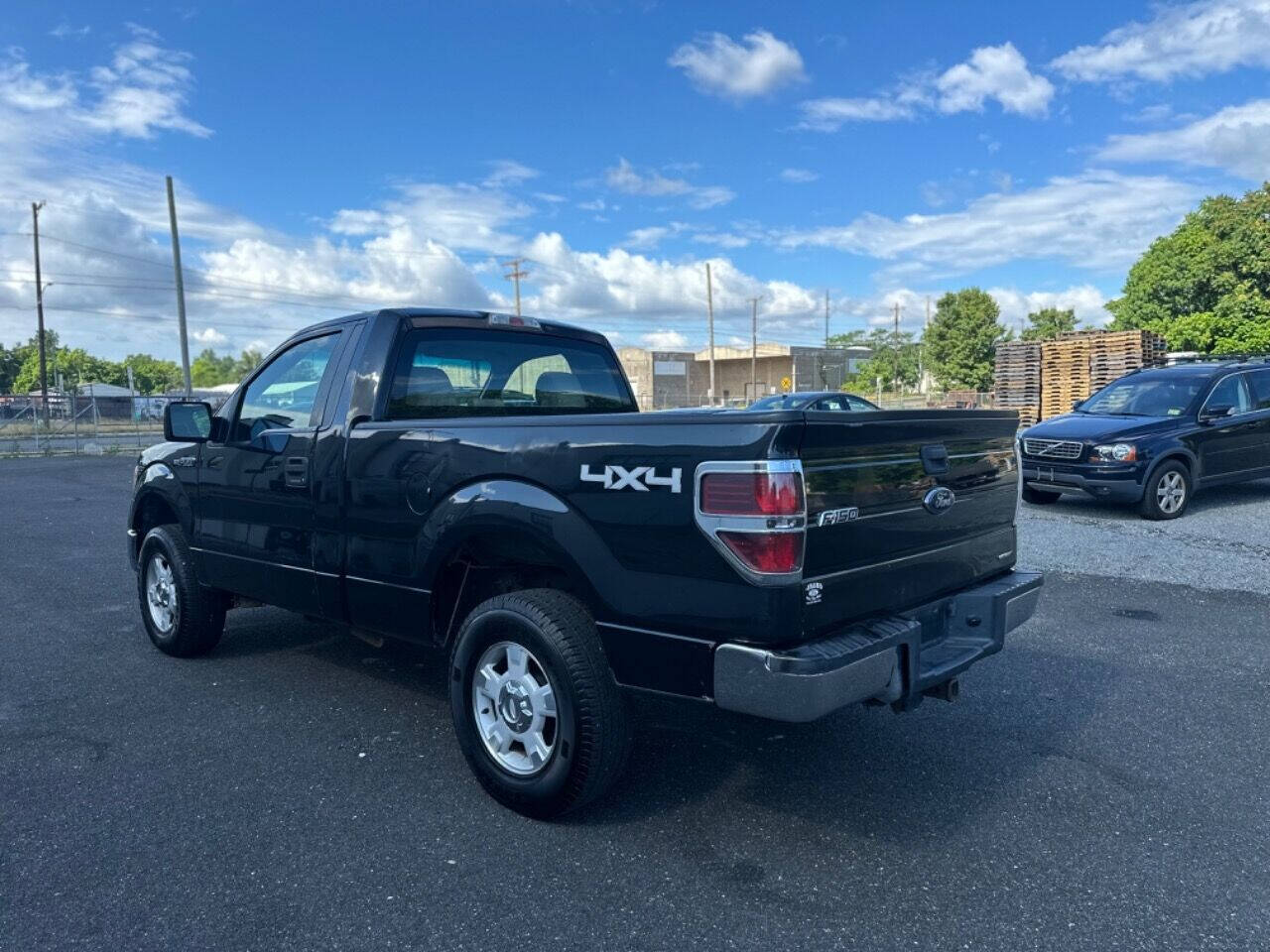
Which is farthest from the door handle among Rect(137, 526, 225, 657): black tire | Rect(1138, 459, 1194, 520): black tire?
Rect(1138, 459, 1194, 520): black tire

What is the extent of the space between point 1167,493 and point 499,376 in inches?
342

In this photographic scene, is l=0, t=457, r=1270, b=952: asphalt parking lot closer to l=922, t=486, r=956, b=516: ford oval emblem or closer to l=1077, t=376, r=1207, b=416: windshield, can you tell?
l=922, t=486, r=956, b=516: ford oval emblem

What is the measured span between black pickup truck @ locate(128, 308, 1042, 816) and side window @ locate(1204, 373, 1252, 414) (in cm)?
848

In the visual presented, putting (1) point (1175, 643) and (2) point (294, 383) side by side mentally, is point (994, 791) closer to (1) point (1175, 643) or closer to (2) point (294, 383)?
(1) point (1175, 643)

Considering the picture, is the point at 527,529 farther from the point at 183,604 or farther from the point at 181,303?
the point at 181,303

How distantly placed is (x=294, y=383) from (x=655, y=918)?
3.27 metres

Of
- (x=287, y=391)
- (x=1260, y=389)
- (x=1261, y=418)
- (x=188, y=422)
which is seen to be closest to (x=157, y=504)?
(x=188, y=422)

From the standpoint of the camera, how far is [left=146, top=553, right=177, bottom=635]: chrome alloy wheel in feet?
18.3

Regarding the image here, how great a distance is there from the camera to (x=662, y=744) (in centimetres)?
421

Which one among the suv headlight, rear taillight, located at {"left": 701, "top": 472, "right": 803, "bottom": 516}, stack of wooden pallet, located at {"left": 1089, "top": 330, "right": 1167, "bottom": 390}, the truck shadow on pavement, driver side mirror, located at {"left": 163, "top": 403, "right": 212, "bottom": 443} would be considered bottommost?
the truck shadow on pavement

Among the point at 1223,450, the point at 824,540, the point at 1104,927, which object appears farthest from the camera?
the point at 1223,450

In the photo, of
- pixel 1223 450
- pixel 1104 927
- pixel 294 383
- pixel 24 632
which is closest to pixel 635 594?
pixel 1104 927

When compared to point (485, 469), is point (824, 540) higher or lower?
lower

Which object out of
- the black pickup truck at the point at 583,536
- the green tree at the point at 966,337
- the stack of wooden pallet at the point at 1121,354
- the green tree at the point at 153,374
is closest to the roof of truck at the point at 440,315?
the black pickup truck at the point at 583,536
